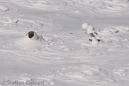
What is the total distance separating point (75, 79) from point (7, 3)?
334 centimetres

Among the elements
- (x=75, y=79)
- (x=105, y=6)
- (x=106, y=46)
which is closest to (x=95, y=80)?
(x=75, y=79)

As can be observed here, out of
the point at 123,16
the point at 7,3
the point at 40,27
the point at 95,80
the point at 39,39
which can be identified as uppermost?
the point at 7,3

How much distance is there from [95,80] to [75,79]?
0.25 metres

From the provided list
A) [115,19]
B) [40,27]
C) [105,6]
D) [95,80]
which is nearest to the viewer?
[95,80]

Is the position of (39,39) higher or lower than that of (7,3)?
lower

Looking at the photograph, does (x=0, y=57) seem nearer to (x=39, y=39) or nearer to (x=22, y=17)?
(x=39, y=39)

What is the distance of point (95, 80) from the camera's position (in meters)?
4.14

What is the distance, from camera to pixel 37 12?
6680 mm

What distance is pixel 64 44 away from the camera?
5273mm

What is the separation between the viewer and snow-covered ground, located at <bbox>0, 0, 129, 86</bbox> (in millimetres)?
4219

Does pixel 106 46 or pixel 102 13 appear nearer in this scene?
pixel 106 46

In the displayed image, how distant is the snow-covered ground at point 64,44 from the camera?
13.8 feet

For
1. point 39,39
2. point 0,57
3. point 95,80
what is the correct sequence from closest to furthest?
point 95,80, point 0,57, point 39,39

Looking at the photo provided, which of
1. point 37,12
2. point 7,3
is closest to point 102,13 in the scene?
point 37,12
